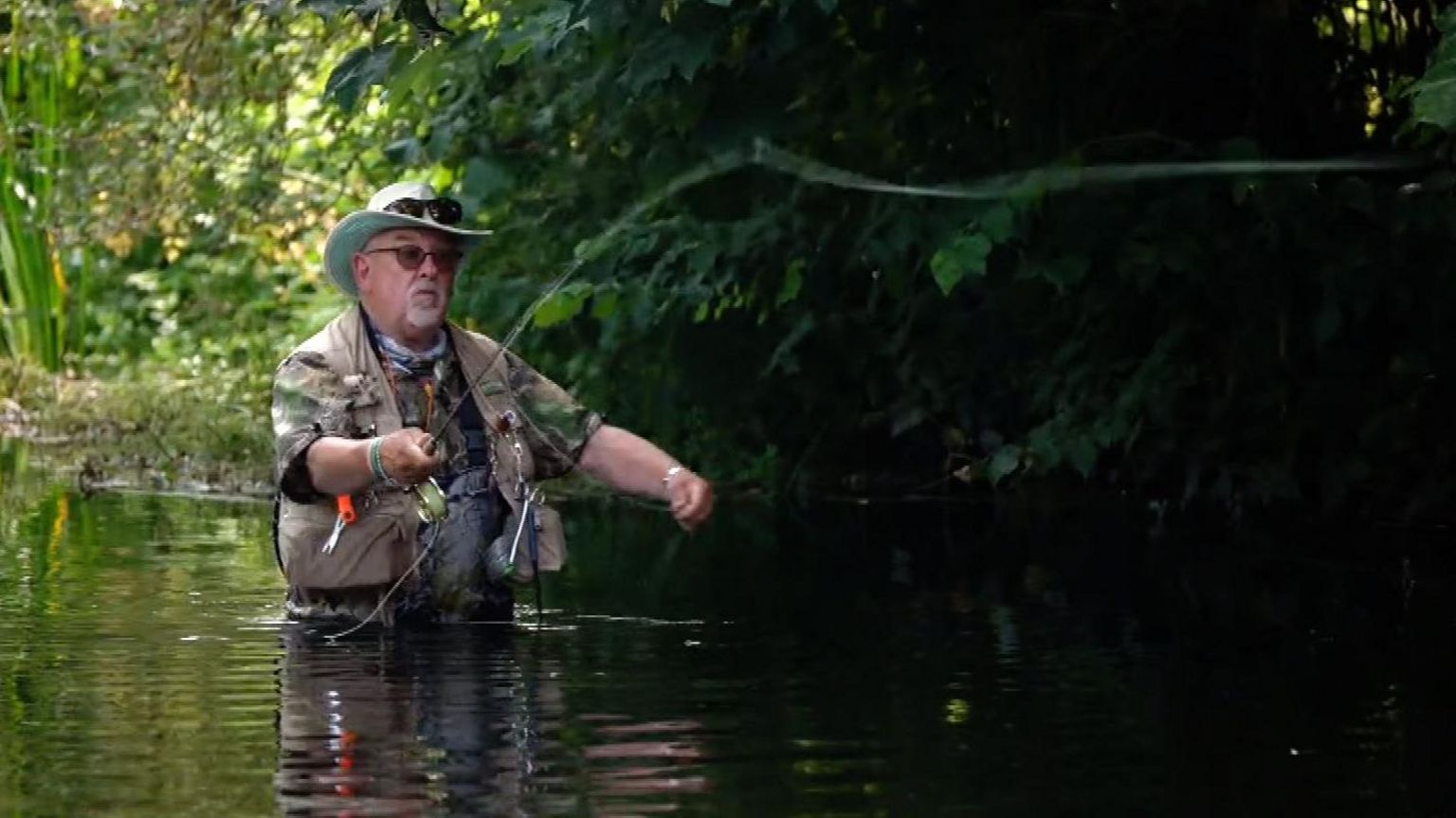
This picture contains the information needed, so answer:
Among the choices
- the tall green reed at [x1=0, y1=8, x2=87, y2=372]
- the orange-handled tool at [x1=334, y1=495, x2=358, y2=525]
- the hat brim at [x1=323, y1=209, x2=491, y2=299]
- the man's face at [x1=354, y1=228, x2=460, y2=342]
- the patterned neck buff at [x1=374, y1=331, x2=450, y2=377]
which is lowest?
the orange-handled tool at [x1=334, y1=495, x2=358, y2=525]

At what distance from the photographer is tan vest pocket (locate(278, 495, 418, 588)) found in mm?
9000

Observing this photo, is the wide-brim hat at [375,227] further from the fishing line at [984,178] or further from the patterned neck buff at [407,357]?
the fishing line at [984,178]

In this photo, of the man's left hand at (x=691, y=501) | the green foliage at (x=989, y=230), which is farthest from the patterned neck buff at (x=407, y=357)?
the green foliage at (x=989, y=230)

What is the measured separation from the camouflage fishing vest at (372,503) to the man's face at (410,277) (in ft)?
0.38

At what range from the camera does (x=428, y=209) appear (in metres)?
9.13

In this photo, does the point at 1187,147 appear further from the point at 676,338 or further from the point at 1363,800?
the point at 1363,800

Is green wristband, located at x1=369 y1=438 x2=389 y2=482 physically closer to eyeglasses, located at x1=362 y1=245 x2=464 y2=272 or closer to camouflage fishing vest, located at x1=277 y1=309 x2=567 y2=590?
camouflage fishing vest, located at x1=277 y1=309 x2=567 y2=590

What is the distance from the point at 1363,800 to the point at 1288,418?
7.42 m

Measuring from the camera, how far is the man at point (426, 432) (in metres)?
8.93

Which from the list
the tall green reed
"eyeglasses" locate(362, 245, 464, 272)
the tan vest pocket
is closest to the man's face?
"eyeglasses" locate(362, 245, 464, 272)

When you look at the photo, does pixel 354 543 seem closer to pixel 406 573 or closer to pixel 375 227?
pixel 406 573

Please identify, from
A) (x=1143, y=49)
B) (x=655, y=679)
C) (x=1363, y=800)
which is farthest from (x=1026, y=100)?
(x=1363, y=800)

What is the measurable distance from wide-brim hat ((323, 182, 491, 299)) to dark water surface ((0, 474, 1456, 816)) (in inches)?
39.2

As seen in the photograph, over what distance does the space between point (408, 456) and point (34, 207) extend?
50.6 feet
